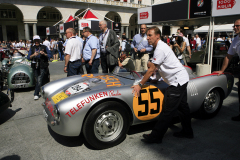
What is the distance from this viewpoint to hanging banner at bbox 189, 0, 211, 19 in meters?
7.10

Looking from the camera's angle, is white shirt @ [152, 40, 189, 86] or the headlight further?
white shirt @ [152, 40, 189, 86]

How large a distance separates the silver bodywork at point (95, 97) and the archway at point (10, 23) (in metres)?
31.2

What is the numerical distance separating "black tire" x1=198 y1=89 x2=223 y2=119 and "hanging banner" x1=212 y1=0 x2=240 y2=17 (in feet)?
13.2

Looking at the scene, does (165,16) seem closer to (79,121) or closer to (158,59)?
(158,59)

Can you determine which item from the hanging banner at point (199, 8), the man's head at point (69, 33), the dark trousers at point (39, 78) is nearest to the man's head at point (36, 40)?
the dark trousers at point (39, 78)

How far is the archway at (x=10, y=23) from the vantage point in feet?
95.0

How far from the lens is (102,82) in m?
3.12

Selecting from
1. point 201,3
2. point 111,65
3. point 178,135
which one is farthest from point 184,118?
point 201,3

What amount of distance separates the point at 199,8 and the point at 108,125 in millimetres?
6521

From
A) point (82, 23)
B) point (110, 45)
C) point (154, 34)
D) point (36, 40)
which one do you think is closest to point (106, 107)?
point (154, 34)

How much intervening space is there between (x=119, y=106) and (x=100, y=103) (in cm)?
27

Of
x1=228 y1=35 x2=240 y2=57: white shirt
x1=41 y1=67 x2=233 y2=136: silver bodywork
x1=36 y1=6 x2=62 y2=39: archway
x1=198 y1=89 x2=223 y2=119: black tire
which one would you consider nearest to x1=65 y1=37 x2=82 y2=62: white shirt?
x1=41 y1=67 x2=233 y2=136: silver bodywork

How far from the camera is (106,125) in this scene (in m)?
2.72

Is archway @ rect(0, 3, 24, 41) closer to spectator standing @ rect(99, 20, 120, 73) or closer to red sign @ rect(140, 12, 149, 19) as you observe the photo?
red sign @ rect(140, 12, 149, 19)
